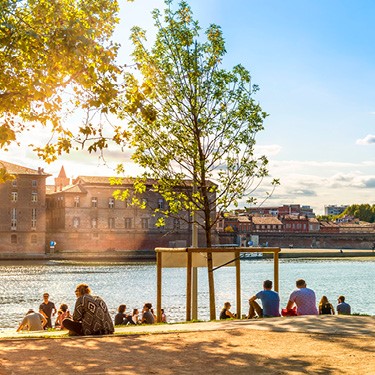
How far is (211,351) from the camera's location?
26.1ft

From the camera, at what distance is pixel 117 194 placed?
49.5 feet

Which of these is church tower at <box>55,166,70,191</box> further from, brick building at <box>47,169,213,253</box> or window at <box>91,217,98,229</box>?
window at <box>91,217,98,229</box>

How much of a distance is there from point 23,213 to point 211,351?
81335mm

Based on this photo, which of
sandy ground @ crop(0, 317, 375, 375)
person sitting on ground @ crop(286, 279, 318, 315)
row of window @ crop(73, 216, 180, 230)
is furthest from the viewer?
row of window @ crop(73, 216, 180, 230)

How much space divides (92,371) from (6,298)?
1375 inches

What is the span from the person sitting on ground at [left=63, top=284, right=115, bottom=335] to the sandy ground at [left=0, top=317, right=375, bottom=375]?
12.0 inches

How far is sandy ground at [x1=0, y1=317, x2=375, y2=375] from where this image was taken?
272 inches

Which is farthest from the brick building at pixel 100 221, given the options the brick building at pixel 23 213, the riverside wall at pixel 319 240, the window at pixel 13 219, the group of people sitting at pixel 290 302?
the group of people sitting at pixel 290 302

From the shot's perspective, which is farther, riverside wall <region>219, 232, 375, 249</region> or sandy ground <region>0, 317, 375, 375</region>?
riverside wall <region>219, 232, 375, 249</region>

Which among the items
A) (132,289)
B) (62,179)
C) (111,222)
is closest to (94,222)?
(111,222)

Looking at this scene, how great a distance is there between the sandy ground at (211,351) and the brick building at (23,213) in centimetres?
7842

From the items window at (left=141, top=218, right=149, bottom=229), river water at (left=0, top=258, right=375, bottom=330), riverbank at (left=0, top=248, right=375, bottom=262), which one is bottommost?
river water at (left=0, top=258, right=375, bottom=330)

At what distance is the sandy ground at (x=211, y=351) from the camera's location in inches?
272

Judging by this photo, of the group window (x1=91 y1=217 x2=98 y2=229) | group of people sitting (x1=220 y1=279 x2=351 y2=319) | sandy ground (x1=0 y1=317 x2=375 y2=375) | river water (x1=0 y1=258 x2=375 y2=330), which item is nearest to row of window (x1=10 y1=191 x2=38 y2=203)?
window (x1=91 y1=217 x2=98 y2=229)
